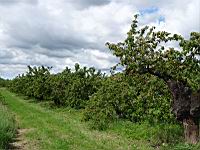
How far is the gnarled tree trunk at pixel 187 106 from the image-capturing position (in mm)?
15320

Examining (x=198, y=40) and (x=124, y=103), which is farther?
(x=124, y=103)

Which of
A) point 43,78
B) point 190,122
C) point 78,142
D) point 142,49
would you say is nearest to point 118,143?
point 78,142

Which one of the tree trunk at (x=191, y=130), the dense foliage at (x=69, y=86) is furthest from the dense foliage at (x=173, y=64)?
the dense foliage at (x=69, y=86)

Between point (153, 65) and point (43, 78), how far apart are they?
32.2 meters

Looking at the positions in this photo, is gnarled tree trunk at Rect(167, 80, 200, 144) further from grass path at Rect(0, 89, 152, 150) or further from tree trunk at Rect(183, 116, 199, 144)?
grass path at Rect(0, 89, 152, 150)

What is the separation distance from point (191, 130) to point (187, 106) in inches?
35.4

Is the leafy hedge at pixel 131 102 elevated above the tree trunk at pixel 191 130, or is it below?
above

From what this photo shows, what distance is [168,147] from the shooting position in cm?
1573

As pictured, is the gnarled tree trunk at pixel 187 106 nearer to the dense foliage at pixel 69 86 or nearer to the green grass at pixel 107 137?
the green grass at pixel 107 137

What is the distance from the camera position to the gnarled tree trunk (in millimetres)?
15320

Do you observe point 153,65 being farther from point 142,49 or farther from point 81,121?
point 81,121

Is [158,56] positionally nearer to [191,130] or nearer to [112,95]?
[191,130]

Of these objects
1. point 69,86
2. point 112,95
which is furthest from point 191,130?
point 69,86

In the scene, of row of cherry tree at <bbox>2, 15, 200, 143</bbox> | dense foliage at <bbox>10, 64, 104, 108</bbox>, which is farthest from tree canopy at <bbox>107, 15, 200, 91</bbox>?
dense foliage at <bbox>10, 64, 104, 108</bbox>
